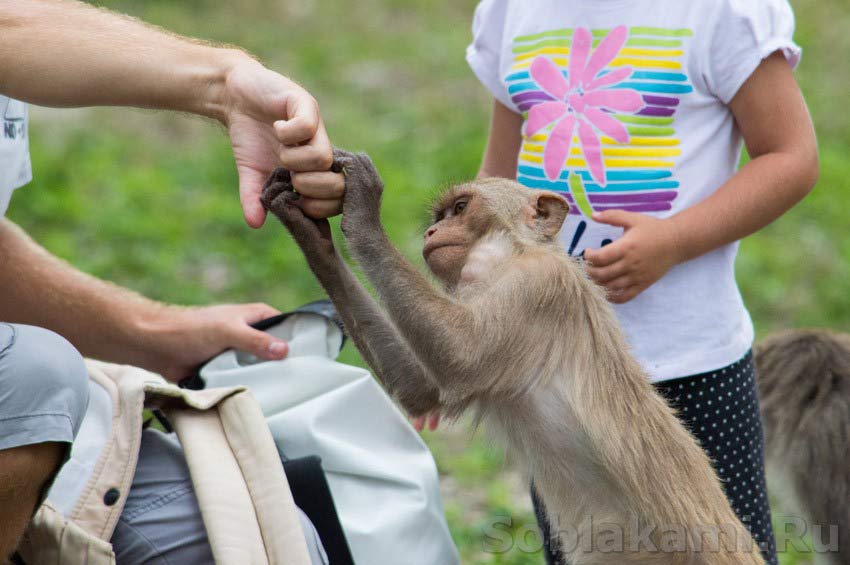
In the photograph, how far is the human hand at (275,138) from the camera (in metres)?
2.16

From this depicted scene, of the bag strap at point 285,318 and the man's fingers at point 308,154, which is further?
the bag strap at point 285,318

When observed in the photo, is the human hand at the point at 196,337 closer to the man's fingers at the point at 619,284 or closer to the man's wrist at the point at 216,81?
the man's wrist at the point at 216,81

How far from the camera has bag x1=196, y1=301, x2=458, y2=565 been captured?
8.38ft

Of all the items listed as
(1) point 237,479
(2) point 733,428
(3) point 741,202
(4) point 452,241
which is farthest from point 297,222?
(2) point 733,428

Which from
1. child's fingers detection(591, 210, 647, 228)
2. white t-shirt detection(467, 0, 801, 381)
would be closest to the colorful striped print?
white t-shirt detection(467, 0, 801, 381)

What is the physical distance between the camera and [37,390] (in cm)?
197

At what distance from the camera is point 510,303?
2.29 metres

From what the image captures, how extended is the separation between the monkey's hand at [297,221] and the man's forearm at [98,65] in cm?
25

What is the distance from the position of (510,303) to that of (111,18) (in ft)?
3.71

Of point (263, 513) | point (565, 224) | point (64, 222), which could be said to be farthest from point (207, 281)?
point (263, 513)

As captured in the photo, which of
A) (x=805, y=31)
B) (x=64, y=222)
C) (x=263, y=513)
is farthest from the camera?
(x=805, y=31)

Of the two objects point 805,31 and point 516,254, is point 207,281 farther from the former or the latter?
point 805,31

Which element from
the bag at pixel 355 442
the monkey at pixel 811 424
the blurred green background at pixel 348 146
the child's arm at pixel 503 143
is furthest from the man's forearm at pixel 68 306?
the monkey at pixel 811 424

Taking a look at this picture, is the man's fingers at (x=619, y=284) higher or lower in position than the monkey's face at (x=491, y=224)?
lower
